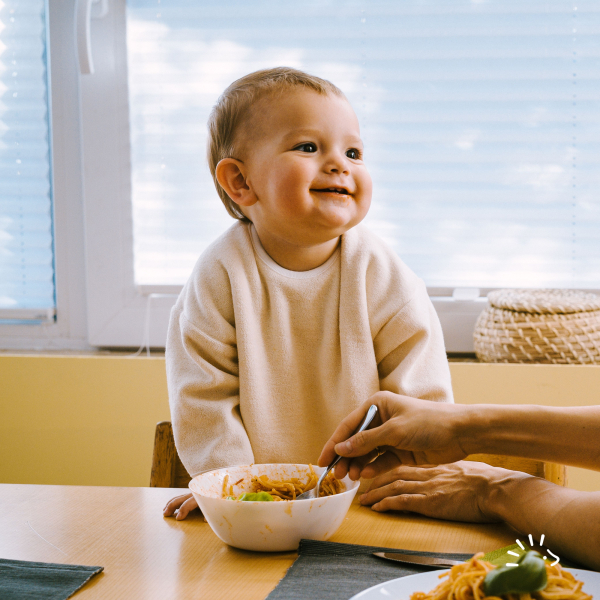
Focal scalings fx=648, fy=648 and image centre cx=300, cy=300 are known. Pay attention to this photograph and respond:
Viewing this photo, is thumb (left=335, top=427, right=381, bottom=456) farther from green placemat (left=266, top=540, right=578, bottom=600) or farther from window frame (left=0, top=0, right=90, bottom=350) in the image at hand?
window frame (left=0, top=0, right=90, bottom=350)

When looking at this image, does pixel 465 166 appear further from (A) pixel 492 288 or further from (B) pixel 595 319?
(B) pixel 595 319

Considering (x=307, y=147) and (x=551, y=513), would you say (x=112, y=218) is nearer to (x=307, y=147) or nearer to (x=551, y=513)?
(x=307, y=147)

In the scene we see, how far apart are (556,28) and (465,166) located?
0.46 m

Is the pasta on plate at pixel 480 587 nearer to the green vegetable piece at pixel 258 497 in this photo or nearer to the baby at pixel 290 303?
the green vegetable piece at pixel 258 497

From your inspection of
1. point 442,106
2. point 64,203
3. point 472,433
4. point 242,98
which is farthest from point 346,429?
point 64,203

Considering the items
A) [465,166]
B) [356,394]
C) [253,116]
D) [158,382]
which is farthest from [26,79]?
[356,394]

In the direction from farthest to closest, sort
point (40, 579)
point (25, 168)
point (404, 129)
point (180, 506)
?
point (25, 168), point (404, 129), point (180, 506), point (40, 579)

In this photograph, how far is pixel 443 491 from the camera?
85cm

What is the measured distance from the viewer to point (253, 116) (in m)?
1.12

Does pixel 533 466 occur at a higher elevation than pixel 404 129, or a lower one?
lower

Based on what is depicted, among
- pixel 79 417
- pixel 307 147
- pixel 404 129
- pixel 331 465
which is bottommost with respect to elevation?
pixel 79 417

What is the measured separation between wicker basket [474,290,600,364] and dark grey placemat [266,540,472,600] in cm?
107

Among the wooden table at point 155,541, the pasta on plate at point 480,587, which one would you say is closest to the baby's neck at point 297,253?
the wooden table at point 155,541

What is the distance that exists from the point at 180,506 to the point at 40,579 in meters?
0.24
